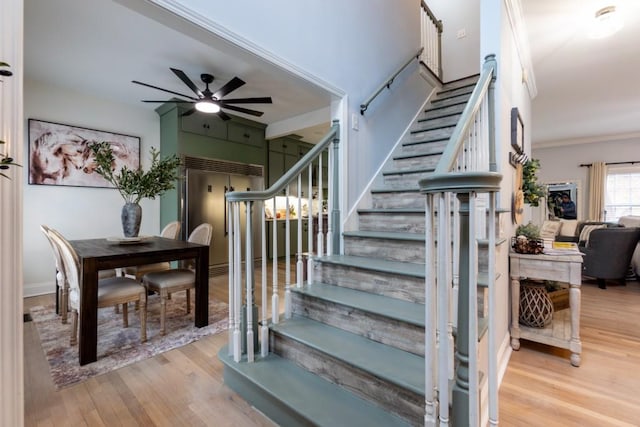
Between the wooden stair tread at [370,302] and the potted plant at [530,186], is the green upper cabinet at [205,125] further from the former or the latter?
the potted plant at [530,186]

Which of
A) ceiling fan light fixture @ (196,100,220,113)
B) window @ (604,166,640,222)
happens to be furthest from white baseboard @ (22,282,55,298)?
window @ (604,166,640,222)

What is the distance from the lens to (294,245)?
20.4ft

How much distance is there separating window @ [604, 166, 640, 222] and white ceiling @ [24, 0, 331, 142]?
714 cm

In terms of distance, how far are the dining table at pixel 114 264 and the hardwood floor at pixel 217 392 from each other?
0.29 metres

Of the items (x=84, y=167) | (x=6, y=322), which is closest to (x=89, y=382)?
(x=6, y=322)

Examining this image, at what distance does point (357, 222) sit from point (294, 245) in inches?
144

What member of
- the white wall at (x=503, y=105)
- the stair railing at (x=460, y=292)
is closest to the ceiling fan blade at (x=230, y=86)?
the white wall at (x=503, y=105)

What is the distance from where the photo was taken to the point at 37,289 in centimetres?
367

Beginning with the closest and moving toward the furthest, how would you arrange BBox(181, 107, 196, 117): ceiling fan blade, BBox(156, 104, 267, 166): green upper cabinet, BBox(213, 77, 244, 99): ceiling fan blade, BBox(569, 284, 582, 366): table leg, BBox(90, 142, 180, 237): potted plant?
BBox(569, 284, 582, 366): table leg → BBox(90, 142, 180, 237): potted plant → BBox(213, 77, 244, 99): ceiling fan blade → BBox(181, 107, 196, 117): ceiling fan blade → BBox(156, 104, 267, 166): green upper cabinet

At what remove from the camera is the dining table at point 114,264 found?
207 centimetres

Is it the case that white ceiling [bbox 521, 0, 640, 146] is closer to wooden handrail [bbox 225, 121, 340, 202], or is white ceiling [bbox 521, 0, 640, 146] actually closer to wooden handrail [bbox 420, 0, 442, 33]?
wooden handrail [bbox 420, 0, 442, 33]

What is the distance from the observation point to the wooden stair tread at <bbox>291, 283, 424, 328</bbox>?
1569mm

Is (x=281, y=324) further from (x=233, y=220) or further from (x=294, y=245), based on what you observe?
(x=294, y=245)

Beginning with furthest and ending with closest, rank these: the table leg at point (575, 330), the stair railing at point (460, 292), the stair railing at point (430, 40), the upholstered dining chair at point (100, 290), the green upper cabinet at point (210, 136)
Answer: the green upper cabinet at point (210, 136), the stair railing at point (430, 40), the upholstered dining chair at point (100, 290), the table leg at point (575, 330), the stair railing at point (460, 292)
